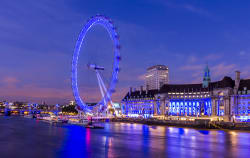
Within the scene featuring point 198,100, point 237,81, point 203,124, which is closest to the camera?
point 203,124

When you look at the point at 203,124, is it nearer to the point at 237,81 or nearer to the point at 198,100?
the point at 237,81

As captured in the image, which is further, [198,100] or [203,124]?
[198,100]

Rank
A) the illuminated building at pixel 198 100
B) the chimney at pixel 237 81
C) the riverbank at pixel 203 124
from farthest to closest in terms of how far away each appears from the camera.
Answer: the chimney at pixel 237 81
the illuminated building at pixel 198 100
the riverbank at pixel 203 124

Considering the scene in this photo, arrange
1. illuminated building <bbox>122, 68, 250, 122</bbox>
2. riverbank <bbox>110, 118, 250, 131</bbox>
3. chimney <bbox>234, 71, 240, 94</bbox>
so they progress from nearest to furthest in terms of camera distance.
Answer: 1. riverbank <bbox>110, 118, 250, 131</bbox>
2. illuminated building <bbox>122, 68, 250, 122</bbox>
3. chimney <bbox>234, 71, 240, 94</bbox>

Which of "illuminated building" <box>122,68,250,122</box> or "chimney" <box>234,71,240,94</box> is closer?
"illuminated building" <box>122,68,250,122</box>

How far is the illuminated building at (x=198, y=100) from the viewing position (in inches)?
4151

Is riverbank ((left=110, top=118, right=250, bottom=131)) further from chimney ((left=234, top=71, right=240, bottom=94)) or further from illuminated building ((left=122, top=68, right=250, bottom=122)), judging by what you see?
chimney ((left=234, top=71, right=240, bottom=94))

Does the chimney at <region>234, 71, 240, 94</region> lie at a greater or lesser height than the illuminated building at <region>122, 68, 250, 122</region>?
greater

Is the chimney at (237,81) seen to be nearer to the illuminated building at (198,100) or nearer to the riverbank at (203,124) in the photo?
the illuminated building at (198,100)

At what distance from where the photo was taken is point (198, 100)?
12669 cm

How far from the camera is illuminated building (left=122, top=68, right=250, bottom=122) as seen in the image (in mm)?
105438

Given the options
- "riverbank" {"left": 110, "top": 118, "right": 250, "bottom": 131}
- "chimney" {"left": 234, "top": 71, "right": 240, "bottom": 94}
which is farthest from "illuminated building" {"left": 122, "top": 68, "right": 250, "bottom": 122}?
"riverbank" {"left": 110, "top": 118, "right": 250, "bottom": 131}

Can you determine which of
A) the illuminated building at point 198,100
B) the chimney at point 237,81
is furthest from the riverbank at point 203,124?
the chimney at point 237,81

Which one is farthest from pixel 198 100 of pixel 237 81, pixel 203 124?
pixel 203 124
